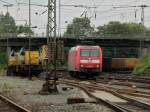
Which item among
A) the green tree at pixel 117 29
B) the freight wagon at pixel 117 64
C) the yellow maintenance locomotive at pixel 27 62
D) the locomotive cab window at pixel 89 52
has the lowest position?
the freight wagon at pixel 117 64

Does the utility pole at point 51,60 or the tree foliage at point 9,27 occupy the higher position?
the tree foliage at point 9,27

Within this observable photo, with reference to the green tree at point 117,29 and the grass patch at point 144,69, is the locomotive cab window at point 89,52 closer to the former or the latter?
the grass patch at point 144,69

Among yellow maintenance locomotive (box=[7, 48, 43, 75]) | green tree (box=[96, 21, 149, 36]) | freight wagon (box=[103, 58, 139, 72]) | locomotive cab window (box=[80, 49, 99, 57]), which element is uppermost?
green tree (box=[96, 21, 149, 36])

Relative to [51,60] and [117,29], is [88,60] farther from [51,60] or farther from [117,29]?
[117,29]

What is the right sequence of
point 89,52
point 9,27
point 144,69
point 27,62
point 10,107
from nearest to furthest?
Result: 1. point 10,107
2. point 89,52
3. point 27,62
4. point 144,69
5. point 9,27

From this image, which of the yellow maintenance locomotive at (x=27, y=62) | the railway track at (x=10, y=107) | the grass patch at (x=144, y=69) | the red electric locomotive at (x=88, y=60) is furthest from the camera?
the yellow maintenance locomotive at (x=27, y=62)

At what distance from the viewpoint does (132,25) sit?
6260 inches

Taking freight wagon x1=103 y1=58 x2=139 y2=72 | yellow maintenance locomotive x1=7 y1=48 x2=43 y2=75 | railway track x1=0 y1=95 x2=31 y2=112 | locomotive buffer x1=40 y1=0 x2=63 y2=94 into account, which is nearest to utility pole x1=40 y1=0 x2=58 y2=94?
locomotive buffer x1=40 y1=0 x2=63 y2=94

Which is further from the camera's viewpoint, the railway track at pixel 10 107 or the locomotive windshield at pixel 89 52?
the locomotive windshield at pixel 89 52

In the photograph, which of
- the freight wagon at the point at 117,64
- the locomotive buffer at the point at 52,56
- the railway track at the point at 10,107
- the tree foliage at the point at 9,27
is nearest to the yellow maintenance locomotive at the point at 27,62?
the freight wagon at the point at 117,64

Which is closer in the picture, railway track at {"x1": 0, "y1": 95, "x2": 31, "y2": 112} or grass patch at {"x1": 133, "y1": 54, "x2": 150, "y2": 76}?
railway track at {"x1": 0, "y1": 95, "x2": 31, "y2": 112}

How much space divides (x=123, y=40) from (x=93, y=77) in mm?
53633

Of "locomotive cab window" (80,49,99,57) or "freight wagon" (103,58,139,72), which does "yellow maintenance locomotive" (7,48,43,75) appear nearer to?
"locomotive cab window" (80,49,99,57)

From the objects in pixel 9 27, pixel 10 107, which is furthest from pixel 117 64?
pixel 9 27
